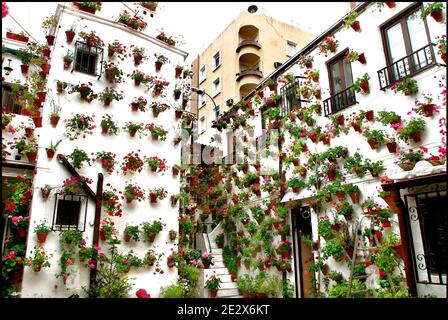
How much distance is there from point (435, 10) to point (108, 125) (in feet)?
22.2

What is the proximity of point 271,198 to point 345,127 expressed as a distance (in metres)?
3.06

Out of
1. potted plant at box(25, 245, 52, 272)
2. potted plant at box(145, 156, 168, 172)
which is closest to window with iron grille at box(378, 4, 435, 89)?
potted plant at box(145, 156, 168, 172)

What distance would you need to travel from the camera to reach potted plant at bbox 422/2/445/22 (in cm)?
575

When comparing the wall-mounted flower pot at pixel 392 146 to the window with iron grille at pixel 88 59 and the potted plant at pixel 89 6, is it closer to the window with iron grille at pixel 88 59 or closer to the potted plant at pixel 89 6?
the window with iron grille at pixel 88 59

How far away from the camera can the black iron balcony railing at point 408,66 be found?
19.7 ft

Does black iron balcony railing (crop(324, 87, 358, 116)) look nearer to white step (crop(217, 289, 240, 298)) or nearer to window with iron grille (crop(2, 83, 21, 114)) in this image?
white step (crop(217, 289, 240, 298))

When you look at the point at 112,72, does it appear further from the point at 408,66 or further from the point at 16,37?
the point at 408,66

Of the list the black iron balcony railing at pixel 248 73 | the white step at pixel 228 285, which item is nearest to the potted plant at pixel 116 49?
the white step at pixel 228 285

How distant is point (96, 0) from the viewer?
26.2 feet

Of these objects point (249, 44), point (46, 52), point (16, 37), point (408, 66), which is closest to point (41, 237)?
point (46, 52)

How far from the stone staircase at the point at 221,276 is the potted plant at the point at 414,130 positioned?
5832 mm

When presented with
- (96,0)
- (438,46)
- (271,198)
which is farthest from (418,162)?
(96,0)

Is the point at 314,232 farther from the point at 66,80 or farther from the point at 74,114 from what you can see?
the point at 66,80

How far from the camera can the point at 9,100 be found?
24.7 feet
